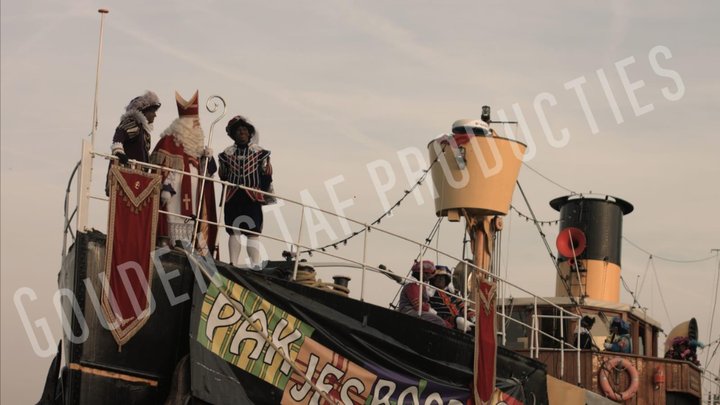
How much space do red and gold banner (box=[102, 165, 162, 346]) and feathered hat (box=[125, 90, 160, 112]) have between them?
2.86 feet

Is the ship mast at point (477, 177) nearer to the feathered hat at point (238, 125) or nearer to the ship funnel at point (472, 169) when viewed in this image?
the ship funnel at point (472, 169)

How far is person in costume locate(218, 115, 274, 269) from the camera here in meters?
13.9

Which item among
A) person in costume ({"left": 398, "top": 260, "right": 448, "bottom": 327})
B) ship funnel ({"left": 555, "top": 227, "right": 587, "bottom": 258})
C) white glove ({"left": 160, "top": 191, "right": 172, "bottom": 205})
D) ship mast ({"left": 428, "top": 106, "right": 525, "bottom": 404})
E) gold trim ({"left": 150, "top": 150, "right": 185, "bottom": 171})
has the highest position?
ship mast ({"left": 428, "top": 106, "right": 525, "bottom": 404})

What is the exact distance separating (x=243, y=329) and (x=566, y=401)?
6.17 metres

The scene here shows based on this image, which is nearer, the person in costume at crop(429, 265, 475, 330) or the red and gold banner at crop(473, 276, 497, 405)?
the red and gold banner at crop(473, 276, 497, 405)

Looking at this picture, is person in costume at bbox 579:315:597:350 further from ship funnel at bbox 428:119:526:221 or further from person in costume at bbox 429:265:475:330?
person in costume at bbox 429:265:475:330

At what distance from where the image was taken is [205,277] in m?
12.9

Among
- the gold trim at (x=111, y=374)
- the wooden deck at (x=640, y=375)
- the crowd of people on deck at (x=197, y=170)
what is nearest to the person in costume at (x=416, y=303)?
the crowd of people on deck at (x=197, y=170)

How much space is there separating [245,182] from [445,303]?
3.71 metres

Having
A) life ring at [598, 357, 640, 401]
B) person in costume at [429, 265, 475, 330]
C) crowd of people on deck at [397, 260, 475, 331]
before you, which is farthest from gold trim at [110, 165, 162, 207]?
life ring at [598, 357, 640, 401]

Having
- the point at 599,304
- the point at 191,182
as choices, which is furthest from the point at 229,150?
the point at 599,304

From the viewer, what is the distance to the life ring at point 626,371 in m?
18.2

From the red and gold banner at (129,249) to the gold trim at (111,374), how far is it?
335 millimetres

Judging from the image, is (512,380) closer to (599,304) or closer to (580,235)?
(599,304)
